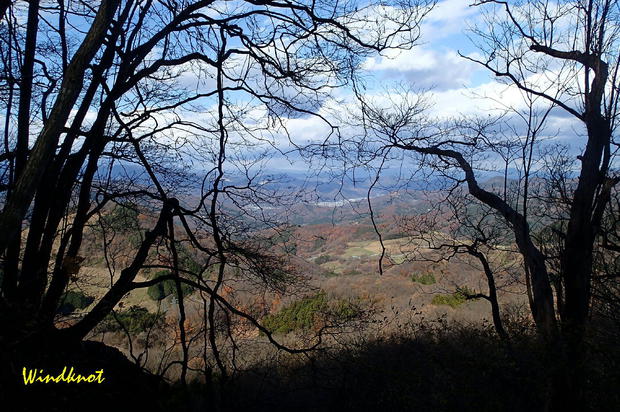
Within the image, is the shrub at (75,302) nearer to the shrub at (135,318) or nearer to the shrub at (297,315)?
the shrub at (135,318)

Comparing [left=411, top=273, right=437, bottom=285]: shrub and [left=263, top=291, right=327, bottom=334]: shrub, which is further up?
[left=411, top=273, right=437, bottom=285]: shrub

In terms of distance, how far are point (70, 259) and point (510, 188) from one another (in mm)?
6538

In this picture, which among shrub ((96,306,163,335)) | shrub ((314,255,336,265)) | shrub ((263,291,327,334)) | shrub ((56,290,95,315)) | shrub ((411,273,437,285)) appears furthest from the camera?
shrub ((314,255,336,265))

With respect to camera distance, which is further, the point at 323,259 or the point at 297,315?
the point at 323,259


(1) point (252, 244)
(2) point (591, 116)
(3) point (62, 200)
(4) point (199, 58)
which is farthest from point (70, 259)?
(2) point (591, 116)

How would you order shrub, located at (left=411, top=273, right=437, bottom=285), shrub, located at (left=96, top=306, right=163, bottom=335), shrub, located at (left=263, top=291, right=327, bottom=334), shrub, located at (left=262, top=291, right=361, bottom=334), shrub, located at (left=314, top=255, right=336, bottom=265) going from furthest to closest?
shrub, located at (left=314, top=255, right=336, bottom=265), shrub, located at (left=411, top=273, right=437, bottom=285), shrub, located at (left=263, top=291, right=327, bottom=334), shrub, located at (left=262, top=291, right=361, bottom=334), shrub, located at (left=96, top=306, right=163, bottom=335)

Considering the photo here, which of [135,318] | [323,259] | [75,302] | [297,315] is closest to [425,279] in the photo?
[297,315]

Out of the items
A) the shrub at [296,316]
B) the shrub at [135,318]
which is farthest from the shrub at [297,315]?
the shrub at [135,318]

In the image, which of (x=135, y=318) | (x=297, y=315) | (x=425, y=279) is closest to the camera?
(x=135, y=318)

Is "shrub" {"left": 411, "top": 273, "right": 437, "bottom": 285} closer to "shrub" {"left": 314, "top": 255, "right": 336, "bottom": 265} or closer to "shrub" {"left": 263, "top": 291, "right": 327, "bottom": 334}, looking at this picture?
"shrub" {"left": 263, "top": 291, "right": 327, "bottom": 334}

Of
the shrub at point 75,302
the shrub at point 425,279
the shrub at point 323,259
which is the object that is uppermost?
the shrub at point 323,259

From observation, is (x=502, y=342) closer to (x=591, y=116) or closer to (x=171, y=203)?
(x=591, y=116)

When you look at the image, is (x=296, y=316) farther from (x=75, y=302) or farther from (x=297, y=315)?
(x=75, y=302)

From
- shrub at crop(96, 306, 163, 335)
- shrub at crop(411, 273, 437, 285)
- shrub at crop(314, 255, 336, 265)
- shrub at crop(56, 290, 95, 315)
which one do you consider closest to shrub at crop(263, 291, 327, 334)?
shrub at crop(96, 306, 163, 335)
